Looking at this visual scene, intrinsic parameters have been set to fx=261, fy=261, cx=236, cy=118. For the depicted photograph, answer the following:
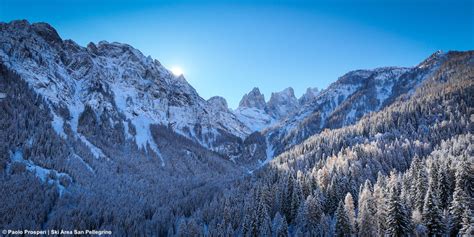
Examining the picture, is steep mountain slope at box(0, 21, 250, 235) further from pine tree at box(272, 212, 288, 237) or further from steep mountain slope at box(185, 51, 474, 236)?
pine tree at box(272, 212, 288, 237)

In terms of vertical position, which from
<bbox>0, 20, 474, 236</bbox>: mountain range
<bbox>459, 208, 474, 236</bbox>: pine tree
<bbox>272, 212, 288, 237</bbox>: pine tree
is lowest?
<bbox>272, 212, 288, 237</bbox>: pine tree

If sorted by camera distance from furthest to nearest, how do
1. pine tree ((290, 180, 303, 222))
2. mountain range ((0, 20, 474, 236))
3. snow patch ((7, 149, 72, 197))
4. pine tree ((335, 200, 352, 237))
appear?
snow patch ((7, 149, 72, 197)) → mountain range ((0, 20, 474, 236)) → pine tree ((290, 180, 303, 222)) → pine tree ((335, 200, 352, 237))

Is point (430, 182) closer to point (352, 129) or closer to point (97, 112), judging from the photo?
point (352, 129)

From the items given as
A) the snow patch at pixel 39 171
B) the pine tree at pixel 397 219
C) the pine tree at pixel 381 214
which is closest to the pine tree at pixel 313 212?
the pine tree at pixel 381 214

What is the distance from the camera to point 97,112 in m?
197

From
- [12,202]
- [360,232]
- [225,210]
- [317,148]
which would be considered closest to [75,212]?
[12,202]

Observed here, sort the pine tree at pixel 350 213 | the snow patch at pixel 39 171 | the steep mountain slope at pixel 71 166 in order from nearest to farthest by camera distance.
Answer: the pine tree at pixel 350 213
the steep mountain slope at pixel 71 166
the snow patch at pixel 39 171

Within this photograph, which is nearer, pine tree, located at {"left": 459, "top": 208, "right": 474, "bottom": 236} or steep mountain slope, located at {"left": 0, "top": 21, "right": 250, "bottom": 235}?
pine tree, located at {"left": 459, "top": 208, "right": 474, "bottom": 236}

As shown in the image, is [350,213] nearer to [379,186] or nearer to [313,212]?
[313,212]

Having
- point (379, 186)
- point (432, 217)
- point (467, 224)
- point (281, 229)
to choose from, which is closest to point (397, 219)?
point (432, 217)

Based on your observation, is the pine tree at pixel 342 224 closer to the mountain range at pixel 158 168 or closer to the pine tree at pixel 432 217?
the mountain range at pixel 158 168

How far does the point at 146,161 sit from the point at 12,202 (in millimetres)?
94411

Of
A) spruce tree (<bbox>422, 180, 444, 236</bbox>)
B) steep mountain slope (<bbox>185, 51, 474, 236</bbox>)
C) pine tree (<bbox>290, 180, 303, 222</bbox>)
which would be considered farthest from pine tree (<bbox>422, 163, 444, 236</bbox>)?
pine tree (<bbox>290, 180, 303, 222</bbox>)

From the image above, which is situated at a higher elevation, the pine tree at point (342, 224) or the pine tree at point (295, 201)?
the pine tree at point (295, 201)
